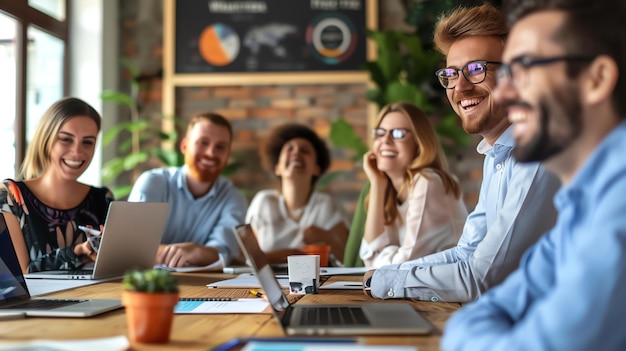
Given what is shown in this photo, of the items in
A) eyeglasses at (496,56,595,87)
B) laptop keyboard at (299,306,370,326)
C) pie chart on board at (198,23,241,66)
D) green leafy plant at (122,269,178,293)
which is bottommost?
laptop keyboard at (299,306,370,326)

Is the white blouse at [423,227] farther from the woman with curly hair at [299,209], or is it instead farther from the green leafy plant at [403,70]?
the green leafy plant at [403,70]

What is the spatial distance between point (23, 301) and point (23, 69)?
2.78m

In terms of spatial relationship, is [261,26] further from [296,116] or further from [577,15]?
[577,15]

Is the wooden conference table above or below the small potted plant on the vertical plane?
below

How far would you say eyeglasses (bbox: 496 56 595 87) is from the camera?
0.94 m

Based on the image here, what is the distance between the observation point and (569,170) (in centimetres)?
99

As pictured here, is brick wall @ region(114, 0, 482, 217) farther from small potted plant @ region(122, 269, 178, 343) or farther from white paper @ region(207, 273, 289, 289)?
small potted plant @ region(122, 269, 178, 343)

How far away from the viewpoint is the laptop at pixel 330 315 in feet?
3.83

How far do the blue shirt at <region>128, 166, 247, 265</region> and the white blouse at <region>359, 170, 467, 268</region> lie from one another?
738 mm

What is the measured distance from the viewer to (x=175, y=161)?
4637 mm

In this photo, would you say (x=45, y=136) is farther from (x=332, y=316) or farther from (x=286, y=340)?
(x=286, y=340)

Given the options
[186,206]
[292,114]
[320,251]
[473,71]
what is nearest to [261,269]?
[473,71]

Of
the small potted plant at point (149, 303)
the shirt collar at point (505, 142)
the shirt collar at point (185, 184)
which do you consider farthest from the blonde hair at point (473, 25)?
the shirt collar at point (185, 184)

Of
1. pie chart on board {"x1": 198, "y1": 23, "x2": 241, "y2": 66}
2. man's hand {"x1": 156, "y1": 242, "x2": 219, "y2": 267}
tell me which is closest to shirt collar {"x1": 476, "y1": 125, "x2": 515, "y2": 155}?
man's hand {"x1": 156, "y1": 242, "x2": 219, "y2": 267}
